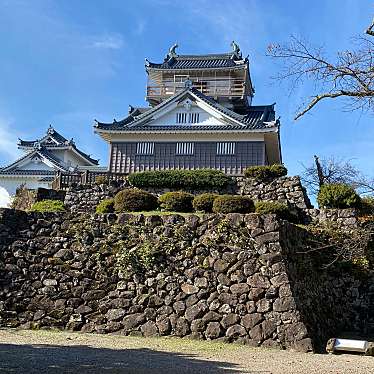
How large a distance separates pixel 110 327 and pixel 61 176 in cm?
1397

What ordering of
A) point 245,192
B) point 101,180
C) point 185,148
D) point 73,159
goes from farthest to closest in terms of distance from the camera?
1. point 73,159
2. point 185,148
3. point 101,180
4. point 245,192

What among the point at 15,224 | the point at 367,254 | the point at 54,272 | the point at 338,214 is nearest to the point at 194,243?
the point at 54,272

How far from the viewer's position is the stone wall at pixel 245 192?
1958cm

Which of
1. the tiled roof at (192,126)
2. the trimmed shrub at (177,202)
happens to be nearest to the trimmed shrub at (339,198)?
the trimmed shrub at (177,202)

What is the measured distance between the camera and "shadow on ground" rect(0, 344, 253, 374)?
A: 284 inches

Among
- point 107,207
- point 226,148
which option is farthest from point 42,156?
point 107,207

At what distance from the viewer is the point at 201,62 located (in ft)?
121

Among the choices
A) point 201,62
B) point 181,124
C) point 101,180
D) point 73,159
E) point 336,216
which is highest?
point 201,62

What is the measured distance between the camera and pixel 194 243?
12305 millimetres

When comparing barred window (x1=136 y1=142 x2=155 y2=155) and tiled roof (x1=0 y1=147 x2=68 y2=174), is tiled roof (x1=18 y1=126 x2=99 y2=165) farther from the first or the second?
barred window (x1=136 y1=142 x2=155 y2=155)

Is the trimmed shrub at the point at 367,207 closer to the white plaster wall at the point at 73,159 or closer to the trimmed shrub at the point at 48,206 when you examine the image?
the trimmed shrub at the point at 48,206

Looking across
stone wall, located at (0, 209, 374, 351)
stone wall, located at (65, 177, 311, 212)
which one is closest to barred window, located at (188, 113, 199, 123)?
stone wall, located at (65, 177, 311, 212)

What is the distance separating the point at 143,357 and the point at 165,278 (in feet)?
11.1

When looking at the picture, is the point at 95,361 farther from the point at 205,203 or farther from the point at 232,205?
the point at 205,203
